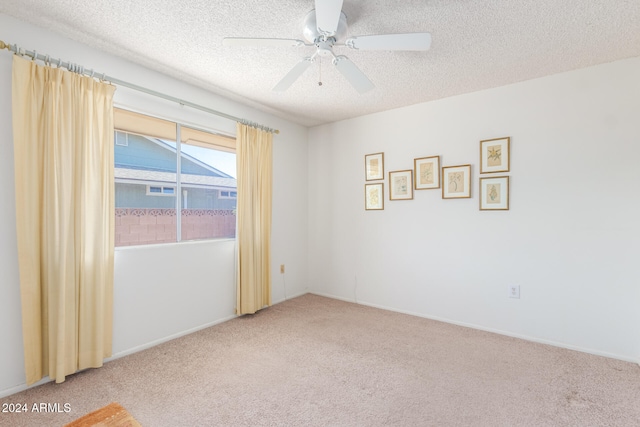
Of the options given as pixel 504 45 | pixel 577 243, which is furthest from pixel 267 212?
pixel 577 243

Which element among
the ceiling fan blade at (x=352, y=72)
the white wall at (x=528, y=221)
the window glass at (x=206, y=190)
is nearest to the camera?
the ceiling fan blade at (x=352, y=72)

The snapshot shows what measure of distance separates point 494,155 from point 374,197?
134cm

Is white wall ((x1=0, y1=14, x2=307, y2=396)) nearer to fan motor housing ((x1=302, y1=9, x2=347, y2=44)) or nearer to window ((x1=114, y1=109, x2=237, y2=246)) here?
window ((x1=114, y1=109, x2=237, y2=246))

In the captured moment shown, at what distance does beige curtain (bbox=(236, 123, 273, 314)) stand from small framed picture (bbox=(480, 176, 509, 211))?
7.53ft

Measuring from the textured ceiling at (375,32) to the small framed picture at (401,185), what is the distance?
0.94 meters

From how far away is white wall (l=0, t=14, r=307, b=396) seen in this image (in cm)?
189

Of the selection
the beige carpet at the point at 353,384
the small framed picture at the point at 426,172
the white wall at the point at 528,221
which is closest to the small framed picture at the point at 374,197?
the white wall at the point at 528,221

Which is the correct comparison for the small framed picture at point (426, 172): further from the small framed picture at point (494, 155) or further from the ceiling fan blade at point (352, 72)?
the ceiling fan blade at point (352, 72)

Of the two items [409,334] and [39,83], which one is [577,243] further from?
[39,83]

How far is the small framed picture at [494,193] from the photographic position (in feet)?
9.43

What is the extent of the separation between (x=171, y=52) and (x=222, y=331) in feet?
8.09

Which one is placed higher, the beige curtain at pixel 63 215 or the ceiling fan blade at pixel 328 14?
the ceiling fan blade at pixel 328 14

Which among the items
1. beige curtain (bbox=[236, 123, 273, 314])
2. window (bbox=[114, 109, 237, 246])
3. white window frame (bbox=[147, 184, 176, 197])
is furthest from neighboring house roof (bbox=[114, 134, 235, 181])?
beige curtain (bbox=[236, 123, 273, 314])

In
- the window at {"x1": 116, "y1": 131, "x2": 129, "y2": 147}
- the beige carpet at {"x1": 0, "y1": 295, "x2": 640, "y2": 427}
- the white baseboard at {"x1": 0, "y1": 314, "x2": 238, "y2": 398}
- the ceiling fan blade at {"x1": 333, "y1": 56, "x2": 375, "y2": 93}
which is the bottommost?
the beige carpet at {"x1": 0, "y1": 295, "x2": 640, "y2": 427}
